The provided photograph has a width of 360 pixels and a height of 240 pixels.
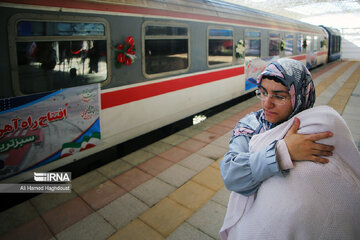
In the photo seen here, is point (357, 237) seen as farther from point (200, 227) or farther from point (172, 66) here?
point (172, 66)

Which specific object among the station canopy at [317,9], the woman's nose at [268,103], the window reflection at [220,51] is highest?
the station canopy at [317,9]

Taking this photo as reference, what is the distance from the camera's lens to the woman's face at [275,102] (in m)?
Answer: 1.29

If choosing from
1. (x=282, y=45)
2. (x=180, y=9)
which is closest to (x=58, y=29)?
(x=180, y=9)

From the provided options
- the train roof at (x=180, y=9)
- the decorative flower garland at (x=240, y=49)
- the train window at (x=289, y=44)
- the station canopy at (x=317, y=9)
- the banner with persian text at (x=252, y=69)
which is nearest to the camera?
the train roof at (x=180, y=9)

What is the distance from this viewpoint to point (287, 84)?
1.27m

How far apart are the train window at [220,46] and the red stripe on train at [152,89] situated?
0.34m

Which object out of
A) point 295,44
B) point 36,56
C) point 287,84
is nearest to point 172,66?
point 36,56

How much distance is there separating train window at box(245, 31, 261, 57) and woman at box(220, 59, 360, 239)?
6.90 m

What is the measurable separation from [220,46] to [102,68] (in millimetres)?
3663

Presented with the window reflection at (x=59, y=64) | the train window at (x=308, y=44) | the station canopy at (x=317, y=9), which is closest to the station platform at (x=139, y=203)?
the window reflection at (x=59, y=64)

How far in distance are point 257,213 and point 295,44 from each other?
40.8ft

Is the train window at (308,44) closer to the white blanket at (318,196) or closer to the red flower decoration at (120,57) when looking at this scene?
the red flower decoration at (120,57)

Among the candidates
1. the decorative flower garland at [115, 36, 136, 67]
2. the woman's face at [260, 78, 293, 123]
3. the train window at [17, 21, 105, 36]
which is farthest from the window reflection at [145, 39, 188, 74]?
the woman's face at [260, 78, 293, 123]

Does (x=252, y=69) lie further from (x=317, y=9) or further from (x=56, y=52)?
(x=317, y=9)
